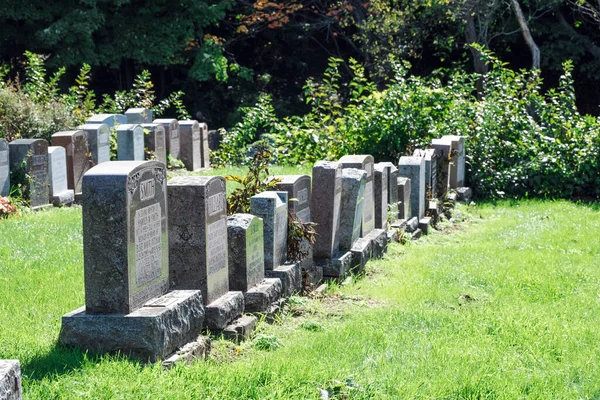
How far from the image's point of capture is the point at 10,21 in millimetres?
27031

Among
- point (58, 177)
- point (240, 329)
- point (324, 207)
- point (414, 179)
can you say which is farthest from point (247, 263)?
point (58, 177)

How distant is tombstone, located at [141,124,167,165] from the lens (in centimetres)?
1717

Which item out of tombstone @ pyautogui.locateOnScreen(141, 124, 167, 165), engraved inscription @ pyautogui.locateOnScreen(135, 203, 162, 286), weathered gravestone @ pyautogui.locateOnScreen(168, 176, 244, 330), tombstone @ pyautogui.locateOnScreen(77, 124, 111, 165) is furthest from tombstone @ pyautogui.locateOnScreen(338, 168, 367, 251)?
tombstone @ pyautogui.locateOnScreen(141, 124, 167, 165)

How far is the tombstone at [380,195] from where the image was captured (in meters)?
11.0

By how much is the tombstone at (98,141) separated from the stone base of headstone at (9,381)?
11547 millimetres

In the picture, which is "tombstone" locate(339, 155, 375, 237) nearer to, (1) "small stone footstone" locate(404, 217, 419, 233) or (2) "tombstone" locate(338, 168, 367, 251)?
(2) "tombstone" locate(338, 168, 367, 251)

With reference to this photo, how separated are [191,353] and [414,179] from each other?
738 cm

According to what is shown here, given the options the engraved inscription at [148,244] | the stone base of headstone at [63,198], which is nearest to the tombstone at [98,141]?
the stone base of headstone at [63,198]

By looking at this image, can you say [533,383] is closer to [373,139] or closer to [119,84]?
[373,139]

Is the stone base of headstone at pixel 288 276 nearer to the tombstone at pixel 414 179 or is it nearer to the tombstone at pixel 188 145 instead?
the tombstone at pixel 414 179

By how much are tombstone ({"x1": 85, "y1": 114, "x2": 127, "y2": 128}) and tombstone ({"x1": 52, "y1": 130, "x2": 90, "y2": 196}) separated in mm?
1519

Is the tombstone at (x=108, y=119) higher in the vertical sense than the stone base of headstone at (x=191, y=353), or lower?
higher

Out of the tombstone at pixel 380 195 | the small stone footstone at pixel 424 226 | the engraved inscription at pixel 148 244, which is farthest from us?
the small stone footstone at pixel 424 226

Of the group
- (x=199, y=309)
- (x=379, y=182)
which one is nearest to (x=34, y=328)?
(x=199, y=309)
